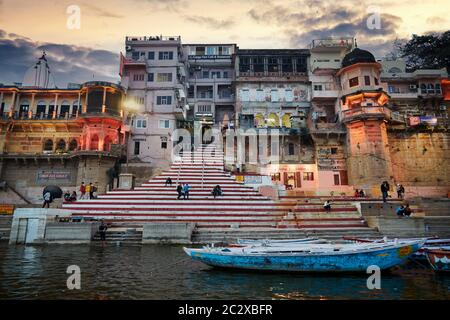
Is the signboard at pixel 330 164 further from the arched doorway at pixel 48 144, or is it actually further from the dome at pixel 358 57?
the arched doorway at pixel 48 144

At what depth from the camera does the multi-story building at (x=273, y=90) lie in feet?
125

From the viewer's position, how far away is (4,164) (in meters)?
32.1

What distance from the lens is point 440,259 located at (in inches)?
373

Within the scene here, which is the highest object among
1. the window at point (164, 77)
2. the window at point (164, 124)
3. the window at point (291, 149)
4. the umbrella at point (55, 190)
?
the window at point (164, 77)

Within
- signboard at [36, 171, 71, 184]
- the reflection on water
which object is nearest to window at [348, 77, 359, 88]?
the reflection on water

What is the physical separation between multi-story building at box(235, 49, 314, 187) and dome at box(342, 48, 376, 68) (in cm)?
577

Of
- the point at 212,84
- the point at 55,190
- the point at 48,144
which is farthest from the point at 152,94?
the point at 55,190

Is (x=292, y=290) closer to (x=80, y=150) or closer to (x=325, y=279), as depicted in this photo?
(x=325, y=279)

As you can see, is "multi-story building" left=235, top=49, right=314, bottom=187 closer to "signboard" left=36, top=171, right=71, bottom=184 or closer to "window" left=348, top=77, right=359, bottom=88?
"window" left=348, top=77, right=359, bottom=88

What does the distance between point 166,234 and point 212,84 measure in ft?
104

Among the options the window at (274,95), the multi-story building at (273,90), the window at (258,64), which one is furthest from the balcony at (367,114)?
the window at (258,64)

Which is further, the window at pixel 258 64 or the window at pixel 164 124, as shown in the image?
the window at pixel 258 64
